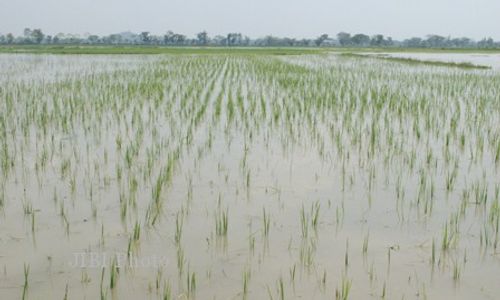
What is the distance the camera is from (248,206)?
312 cm

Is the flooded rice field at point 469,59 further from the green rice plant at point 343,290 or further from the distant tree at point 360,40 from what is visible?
the distant tree at point 360,40

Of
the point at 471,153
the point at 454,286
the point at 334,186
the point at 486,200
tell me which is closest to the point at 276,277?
the point at 454,286

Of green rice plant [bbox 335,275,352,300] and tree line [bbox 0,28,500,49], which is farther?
tree line [bbox 0,28,500,49]

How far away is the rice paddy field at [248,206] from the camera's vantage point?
84.2 inches

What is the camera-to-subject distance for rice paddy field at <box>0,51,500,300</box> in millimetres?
2139

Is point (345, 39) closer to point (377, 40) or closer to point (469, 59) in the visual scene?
point (377, 40)

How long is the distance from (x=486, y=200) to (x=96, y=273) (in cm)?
250

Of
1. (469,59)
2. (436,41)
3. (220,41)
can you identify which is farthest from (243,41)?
(469,59)

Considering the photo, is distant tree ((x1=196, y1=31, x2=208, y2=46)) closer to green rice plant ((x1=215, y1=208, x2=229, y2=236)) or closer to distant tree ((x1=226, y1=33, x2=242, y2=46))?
distant tree ((x1=226, y1=33, x2=242, y2=46))

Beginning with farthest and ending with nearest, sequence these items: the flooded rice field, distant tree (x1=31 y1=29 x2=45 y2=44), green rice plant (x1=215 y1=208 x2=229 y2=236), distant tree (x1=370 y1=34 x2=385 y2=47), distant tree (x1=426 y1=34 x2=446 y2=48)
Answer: distant tree (x1=426 y1=34 x2=446 y2=48)
distant tree (x1=370 y1=34 x2=385 y2=47)
distant tree (x1=31 y1=29 x2=45 y2=44)
the flooded rice field
green rice plant (x1=215 y1=208 x2=229 y2=236)

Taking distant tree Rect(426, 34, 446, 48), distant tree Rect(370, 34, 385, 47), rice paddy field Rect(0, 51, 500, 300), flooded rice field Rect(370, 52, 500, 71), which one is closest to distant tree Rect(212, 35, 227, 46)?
distant tree Rect(370, 34, 385, 47)

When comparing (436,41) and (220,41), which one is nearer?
(436,41)

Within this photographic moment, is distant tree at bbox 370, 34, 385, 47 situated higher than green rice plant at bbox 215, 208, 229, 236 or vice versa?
distant tree at bbox 370, 34, 385, 47

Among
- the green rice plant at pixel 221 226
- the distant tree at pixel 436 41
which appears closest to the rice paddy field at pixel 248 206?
the green rice plant at pixel 221 226
